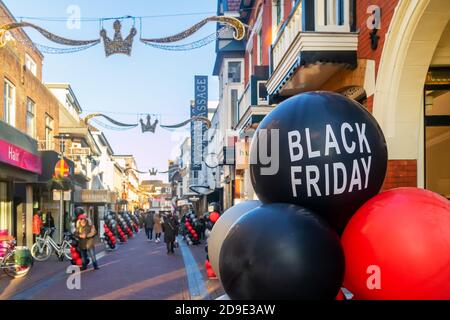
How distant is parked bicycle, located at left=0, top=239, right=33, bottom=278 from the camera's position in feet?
37.8

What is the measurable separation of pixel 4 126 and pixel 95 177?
2733 cm

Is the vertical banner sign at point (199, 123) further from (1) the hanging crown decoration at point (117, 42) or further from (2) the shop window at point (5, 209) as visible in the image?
(1) the hanging crown decoration at point (117, 42)

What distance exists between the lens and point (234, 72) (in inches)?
967

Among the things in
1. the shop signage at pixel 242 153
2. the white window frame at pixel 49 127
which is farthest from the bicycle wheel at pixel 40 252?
the shop signage at pixel 242 153

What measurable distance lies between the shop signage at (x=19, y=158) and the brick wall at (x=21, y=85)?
1.14 metres

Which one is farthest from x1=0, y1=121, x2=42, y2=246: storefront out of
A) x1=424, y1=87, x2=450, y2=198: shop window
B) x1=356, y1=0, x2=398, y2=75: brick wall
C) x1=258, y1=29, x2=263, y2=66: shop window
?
x1=424, y1=87, x2=450, y2=198: shop window

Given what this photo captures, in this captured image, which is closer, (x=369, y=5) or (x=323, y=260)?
(x=323, y=260)

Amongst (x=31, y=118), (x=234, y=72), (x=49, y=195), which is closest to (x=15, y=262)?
(x=31, y=118)

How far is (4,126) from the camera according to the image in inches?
565

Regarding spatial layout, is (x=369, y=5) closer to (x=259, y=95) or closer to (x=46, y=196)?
(x=259, y=95)

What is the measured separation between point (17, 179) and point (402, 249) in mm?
16425

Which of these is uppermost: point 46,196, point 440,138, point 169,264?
point 440,138
